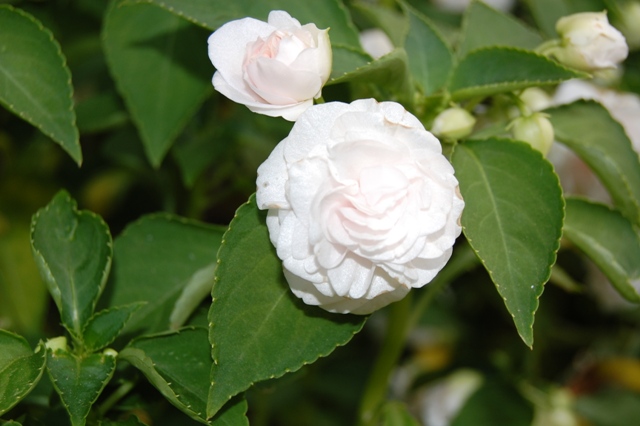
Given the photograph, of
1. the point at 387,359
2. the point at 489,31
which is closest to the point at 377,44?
the point at 489,31

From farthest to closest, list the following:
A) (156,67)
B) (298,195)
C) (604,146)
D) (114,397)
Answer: (156,67), (604,146), (114,397), (298,195)

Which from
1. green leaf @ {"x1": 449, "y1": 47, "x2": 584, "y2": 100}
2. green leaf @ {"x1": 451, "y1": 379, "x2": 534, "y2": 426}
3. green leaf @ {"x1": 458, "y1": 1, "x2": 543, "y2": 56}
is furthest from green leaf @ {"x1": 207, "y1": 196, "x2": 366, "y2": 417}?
green leaf @ {"x1": 451, "y1": 379, "x2": 534, "y2": 426}

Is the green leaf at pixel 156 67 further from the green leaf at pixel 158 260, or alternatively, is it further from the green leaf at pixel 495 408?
the green leaf at pixel 495 408

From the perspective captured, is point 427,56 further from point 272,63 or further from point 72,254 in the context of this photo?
point 72,254

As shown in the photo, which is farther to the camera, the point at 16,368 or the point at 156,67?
the point at 156,67

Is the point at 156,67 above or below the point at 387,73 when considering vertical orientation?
below

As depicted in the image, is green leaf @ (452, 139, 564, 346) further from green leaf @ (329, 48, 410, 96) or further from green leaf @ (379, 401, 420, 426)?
green leaf @ (379, 401, 420, 426)

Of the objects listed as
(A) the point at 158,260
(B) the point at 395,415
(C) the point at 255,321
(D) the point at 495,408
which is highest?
(C) the point at 255,321
